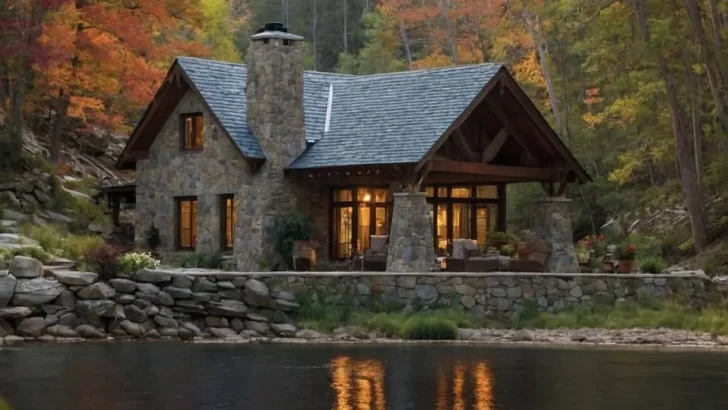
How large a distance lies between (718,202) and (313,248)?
12894mm

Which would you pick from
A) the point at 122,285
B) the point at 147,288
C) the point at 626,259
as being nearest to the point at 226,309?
the point at 147,288

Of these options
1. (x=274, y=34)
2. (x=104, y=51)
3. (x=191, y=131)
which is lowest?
(x=191, y=131)

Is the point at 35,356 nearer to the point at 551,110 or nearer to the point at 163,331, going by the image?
the point at 163,331

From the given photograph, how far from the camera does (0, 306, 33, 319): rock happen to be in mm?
23734

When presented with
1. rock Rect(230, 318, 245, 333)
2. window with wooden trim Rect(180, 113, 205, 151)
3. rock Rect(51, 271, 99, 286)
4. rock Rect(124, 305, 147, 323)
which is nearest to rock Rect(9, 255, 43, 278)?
rock Rect(51, 271, 99, 286)

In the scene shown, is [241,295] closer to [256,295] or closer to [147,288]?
[256,295]

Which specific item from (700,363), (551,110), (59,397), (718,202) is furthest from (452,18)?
(59,397)

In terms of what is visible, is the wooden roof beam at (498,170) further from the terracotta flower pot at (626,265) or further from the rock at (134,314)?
the rock at (134,314)

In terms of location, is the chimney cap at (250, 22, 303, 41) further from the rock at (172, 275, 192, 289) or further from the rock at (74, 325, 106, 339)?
the rock at (74, 325, 106, 339)

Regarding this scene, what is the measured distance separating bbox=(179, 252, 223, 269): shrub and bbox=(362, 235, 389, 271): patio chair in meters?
3.80

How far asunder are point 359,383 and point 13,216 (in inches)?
649

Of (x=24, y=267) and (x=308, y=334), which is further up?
(x=24, y=267)

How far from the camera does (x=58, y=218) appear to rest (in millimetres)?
33188

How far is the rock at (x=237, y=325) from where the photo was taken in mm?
25112
